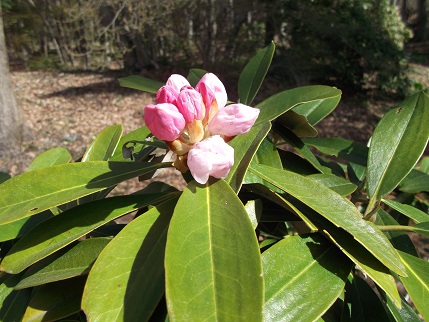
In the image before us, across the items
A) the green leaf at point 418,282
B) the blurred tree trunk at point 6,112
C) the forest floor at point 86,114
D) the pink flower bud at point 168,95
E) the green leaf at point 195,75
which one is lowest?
the forest floor at point 86,114

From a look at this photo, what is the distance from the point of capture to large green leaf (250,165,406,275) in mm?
623

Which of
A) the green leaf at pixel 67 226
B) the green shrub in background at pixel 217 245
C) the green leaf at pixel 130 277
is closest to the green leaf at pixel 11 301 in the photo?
the green shrub in background at pixel 217 245

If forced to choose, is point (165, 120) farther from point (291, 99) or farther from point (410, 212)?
point (410, 212)

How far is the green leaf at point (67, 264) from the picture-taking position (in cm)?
66

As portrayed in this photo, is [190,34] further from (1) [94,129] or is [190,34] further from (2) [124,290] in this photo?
(2) [124,290]

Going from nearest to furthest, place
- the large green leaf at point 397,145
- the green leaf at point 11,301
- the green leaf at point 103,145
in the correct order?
the green leaf at point 11,301 < the large green leaf at point 397,145 < the green leaf at point 103,145

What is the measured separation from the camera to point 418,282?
72 cm

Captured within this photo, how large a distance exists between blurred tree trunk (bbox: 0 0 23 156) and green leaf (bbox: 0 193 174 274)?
467 cm

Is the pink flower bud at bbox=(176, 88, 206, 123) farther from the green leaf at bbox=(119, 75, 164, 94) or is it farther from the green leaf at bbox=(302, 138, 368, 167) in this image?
the green leaf at bbox=(302, 138, 368, 167)

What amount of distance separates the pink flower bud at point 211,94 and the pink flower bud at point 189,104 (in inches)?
1.0

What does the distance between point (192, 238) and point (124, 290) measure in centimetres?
12

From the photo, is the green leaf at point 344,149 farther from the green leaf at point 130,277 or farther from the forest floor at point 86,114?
the forest floor at point 86,114

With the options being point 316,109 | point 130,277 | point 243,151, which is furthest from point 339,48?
point 130,277

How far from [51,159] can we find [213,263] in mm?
865
